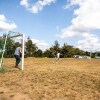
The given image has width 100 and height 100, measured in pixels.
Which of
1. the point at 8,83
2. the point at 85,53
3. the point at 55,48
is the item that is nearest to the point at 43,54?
the point at 55,48

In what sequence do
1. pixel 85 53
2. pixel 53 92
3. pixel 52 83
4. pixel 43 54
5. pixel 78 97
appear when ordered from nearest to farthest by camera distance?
pixel 78 97 < pixel 53 92 < pixel 52 83 < pixel 43 54 < pixel 85 53

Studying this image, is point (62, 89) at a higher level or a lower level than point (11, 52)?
lower

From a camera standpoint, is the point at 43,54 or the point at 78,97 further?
the point at 43,54

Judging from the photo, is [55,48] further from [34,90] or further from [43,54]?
[34,90]

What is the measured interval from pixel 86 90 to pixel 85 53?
372 ft

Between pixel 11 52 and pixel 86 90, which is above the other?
pixel 11 52

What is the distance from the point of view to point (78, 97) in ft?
29.9

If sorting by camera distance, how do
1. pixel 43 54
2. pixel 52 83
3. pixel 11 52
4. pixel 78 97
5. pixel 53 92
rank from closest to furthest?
pixel 78 97 → pixel 53 92 → pixel 52 83 → pixel 11 52 → pixel 43 54

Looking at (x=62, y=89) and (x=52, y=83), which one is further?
(x=52, y=83)

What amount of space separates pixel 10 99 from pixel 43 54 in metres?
85.3

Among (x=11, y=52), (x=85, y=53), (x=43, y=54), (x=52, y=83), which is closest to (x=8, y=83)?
(x=52, y=83)

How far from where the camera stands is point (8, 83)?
12.0 metres

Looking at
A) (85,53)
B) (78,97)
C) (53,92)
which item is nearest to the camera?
(78,97)

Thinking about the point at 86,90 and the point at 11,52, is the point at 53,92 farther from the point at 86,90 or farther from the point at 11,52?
the point at 11,52
